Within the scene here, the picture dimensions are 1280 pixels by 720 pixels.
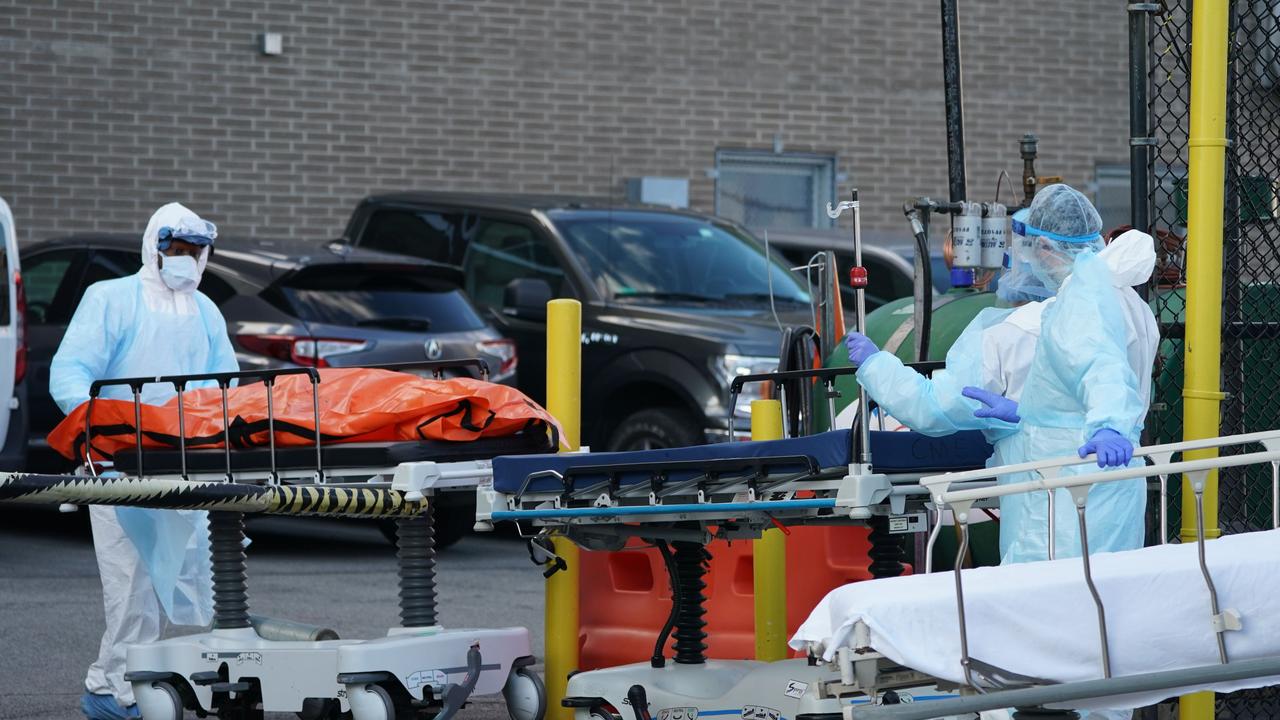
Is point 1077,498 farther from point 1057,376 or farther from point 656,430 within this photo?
point 656,430

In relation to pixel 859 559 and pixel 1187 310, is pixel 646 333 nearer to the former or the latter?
pixel 859 559

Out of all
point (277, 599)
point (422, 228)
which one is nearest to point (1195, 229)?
point (277, 599)

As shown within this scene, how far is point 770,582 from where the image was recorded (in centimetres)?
690

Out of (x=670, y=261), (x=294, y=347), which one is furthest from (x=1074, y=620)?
(x=670, y=261)

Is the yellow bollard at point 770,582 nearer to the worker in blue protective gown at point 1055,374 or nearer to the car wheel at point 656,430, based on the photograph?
the worker in blue protective gown at point 1055,374

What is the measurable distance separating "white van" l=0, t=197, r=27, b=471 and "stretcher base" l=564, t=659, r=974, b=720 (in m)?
4.95

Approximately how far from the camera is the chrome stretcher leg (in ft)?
21.1

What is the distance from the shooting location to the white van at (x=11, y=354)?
10.3 metres

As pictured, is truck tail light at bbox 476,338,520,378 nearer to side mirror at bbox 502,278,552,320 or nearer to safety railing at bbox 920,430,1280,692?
side mirror at bbox 502,278,552,320

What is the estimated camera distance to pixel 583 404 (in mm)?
11453

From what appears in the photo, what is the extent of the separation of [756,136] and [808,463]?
12.7m

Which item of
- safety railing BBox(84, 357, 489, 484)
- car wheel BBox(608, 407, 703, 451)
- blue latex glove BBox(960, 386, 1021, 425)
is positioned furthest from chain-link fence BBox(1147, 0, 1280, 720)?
car wheel BBox(608, 407, 703, 451)

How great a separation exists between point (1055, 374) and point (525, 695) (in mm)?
2228

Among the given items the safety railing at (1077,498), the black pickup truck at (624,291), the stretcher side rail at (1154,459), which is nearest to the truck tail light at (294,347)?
the black pickup truck at (624,291)
